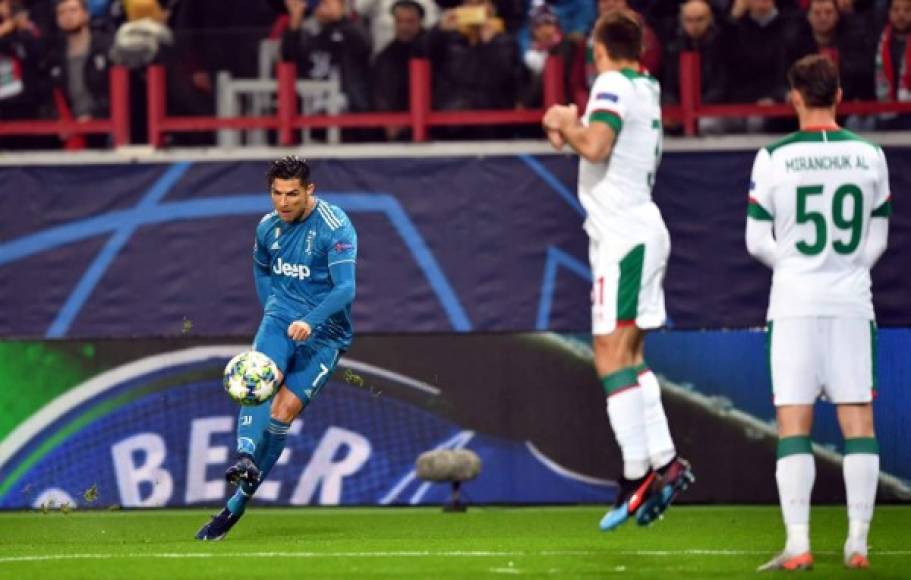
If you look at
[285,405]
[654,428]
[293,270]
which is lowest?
[285,405]

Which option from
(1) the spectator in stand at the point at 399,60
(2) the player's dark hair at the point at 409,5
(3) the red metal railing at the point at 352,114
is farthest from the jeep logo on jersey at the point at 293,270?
(2) the player's dark hair at the point at 409,5

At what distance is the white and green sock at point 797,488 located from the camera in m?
8.70

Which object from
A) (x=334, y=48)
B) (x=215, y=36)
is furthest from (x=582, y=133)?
(x=215, y=36)

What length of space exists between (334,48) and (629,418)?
905cm

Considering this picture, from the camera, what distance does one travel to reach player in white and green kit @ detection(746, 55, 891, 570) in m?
8.72

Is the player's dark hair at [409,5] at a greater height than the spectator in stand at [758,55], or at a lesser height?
greater

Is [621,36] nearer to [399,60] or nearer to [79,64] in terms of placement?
[399,60]

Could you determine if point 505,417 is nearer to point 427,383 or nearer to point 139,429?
point 427,383

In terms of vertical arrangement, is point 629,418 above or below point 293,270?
below

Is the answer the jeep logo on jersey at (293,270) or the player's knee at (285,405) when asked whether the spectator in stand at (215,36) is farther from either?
the player's knee at (285,405)

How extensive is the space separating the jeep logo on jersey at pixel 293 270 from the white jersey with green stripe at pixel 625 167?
9.03ft

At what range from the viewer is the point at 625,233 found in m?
9.44

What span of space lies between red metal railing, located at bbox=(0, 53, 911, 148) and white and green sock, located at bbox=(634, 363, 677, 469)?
319 inches

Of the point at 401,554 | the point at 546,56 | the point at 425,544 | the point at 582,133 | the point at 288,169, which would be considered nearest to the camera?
the point at 582,133
